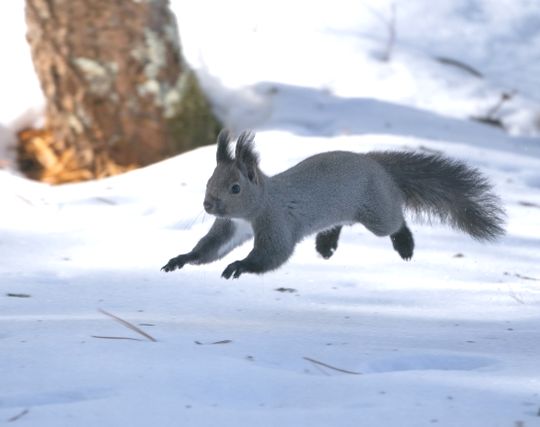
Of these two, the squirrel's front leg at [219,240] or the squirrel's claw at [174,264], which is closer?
the squirrel's claw at [174,264]

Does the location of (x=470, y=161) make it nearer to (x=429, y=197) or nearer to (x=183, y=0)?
(x=429, y=197)

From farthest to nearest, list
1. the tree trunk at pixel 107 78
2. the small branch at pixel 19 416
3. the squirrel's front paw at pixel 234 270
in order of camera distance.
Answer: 1. the tree trunk at pixel 107 78
2. the squirrel's front paw at pixel 234 270
3. the small branch at pixel 19 416

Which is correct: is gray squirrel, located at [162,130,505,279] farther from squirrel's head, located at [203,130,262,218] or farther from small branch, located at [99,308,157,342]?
small branch, located at [99,308,157,342]

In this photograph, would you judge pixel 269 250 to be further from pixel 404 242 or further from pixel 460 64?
pixel 460 64

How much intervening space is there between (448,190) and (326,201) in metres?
0.69

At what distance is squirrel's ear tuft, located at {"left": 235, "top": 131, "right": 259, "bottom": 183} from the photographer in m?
3.39

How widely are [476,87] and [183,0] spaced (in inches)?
108

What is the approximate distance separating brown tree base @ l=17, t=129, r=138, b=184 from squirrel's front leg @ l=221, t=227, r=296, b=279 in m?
2.87

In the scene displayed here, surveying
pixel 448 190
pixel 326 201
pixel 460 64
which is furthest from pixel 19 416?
pixel 460 64

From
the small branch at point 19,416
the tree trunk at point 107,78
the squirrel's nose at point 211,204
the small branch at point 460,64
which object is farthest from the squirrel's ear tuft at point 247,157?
the small branch at point 460,64

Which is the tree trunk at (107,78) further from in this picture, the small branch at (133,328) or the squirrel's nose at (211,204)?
the small branch at (133,328)

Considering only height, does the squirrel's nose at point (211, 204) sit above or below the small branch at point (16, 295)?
above

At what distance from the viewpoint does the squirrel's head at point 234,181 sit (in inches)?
132

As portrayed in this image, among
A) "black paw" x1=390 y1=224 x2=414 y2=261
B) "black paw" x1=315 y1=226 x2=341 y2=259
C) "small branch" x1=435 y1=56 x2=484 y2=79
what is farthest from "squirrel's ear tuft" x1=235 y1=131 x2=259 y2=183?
"small branch" x1=435 y1=56 x2=484 y2=79
